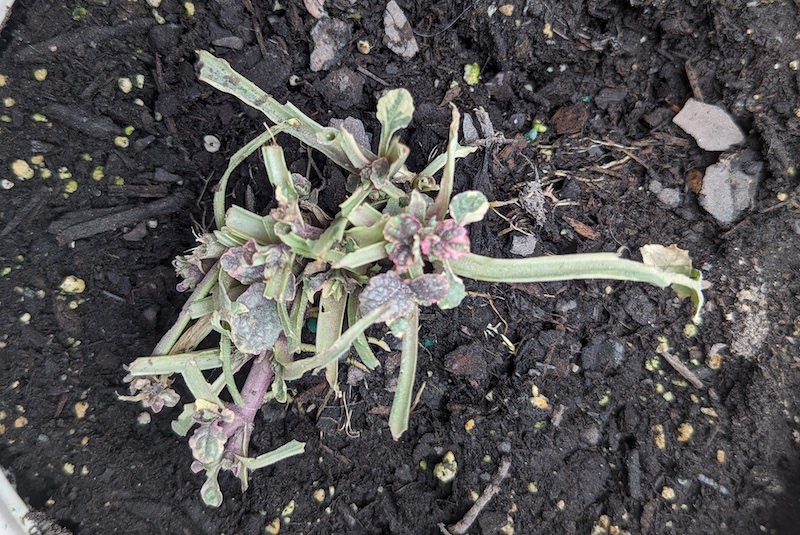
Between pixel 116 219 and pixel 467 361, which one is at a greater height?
pixel 116 219

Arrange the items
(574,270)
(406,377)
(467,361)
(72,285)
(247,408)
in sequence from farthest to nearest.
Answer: (467,361) → (72,285) → (247,408) → (406,377) → (574,270)

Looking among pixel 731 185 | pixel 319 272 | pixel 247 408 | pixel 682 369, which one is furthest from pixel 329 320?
pixel 731 185

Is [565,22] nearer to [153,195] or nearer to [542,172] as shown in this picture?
[542,172]

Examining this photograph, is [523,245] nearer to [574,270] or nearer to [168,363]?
[574,270]

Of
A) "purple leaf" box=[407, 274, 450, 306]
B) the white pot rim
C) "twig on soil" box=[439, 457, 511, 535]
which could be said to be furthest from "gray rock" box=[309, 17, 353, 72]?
the white pot rim

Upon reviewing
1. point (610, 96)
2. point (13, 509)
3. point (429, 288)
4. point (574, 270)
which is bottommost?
point (13, 509)

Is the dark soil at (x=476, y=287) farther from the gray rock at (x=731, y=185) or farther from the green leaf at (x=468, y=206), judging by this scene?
the green leaf at (x=468, y=206)

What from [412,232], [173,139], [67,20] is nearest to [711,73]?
[412,232]
